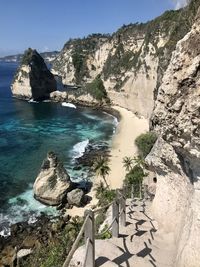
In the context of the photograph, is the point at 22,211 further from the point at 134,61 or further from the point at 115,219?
the point at 134,61

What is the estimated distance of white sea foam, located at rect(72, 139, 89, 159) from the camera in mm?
61500

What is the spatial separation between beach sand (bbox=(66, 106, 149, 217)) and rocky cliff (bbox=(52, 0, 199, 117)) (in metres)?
→ 3.78

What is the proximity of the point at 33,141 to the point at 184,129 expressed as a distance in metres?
63.2

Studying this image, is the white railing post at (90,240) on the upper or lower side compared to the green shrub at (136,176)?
upper

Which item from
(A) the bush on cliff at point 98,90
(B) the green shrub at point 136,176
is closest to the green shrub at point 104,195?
(B) the green shrub at point 136,176

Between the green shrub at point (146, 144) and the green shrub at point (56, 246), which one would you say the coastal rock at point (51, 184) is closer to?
the green shrub at point (56, 246)

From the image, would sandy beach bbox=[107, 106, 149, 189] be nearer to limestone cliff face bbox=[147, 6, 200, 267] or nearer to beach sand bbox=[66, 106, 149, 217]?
beach sand bbox=[66, 106, 149, 217]

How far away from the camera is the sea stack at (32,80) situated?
12531 centimetres

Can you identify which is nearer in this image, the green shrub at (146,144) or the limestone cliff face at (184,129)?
the limestone cliff face at (184,129)

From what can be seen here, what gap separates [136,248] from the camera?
1237 centimetres

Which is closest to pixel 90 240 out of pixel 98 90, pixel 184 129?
pixel 184 129

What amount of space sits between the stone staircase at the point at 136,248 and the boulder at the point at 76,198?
90.4 ft

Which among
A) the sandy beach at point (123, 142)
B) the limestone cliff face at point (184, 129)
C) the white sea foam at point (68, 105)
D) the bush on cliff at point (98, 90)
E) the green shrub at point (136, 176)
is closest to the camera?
the limestone cliff face at point (184, 129)

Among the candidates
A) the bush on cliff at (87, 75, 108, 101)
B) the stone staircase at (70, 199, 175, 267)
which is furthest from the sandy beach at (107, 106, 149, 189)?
the stone staircase at (70, 199, 175, 267)
